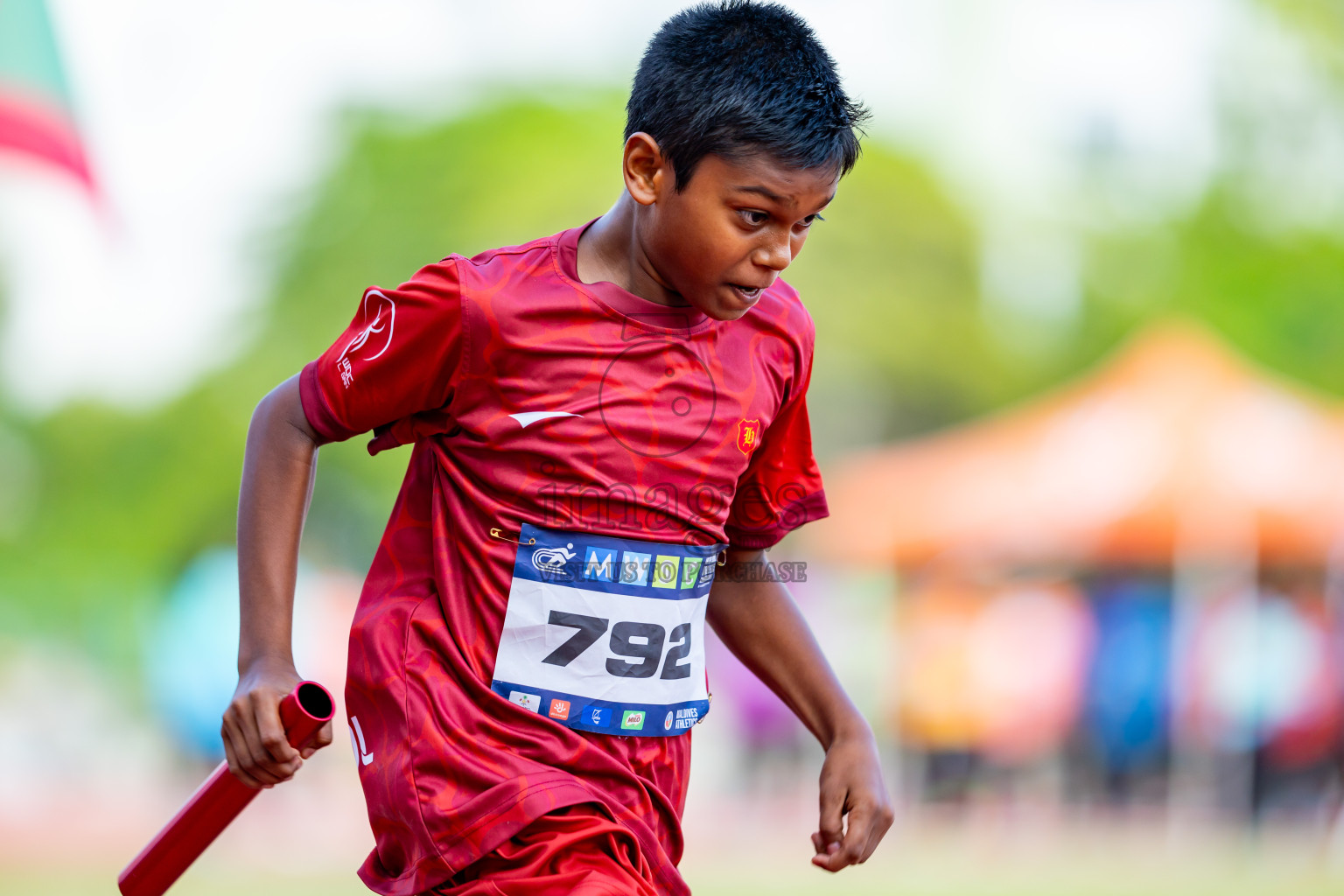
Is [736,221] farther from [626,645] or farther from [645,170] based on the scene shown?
[626,645]

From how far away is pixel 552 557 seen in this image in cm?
233

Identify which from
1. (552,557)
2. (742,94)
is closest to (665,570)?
(552,557)

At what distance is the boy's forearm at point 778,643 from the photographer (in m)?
2.77

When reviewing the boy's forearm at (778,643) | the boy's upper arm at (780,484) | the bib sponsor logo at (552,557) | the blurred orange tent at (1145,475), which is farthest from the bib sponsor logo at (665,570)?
the blurred orange tent at (1145,475)

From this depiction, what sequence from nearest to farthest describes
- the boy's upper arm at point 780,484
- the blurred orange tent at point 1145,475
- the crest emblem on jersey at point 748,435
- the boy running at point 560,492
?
1. the boy running at point 560,492
2. the crest emblem on jersey at point 748,435
3. the boy's upper arm at point 780,484
4. the blurred orange tent at point 1145,475

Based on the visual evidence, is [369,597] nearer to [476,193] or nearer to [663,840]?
[663,840]

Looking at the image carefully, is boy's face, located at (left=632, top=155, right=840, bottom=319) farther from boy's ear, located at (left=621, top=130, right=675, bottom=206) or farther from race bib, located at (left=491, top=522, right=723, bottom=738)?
race bib, located at (left=491, top=522, right=723, bottom=738)

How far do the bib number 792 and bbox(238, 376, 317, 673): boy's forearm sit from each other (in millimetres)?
399

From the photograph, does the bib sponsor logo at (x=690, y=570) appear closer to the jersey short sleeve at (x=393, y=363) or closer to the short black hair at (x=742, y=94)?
the jersey short sleeve at (x=393, y=363)

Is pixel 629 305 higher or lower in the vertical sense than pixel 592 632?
higher

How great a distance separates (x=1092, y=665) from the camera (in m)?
12.0

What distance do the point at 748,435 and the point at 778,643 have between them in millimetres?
454

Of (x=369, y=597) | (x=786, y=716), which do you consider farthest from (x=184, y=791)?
(x=369, y=597)

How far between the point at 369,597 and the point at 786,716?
11.2 m
